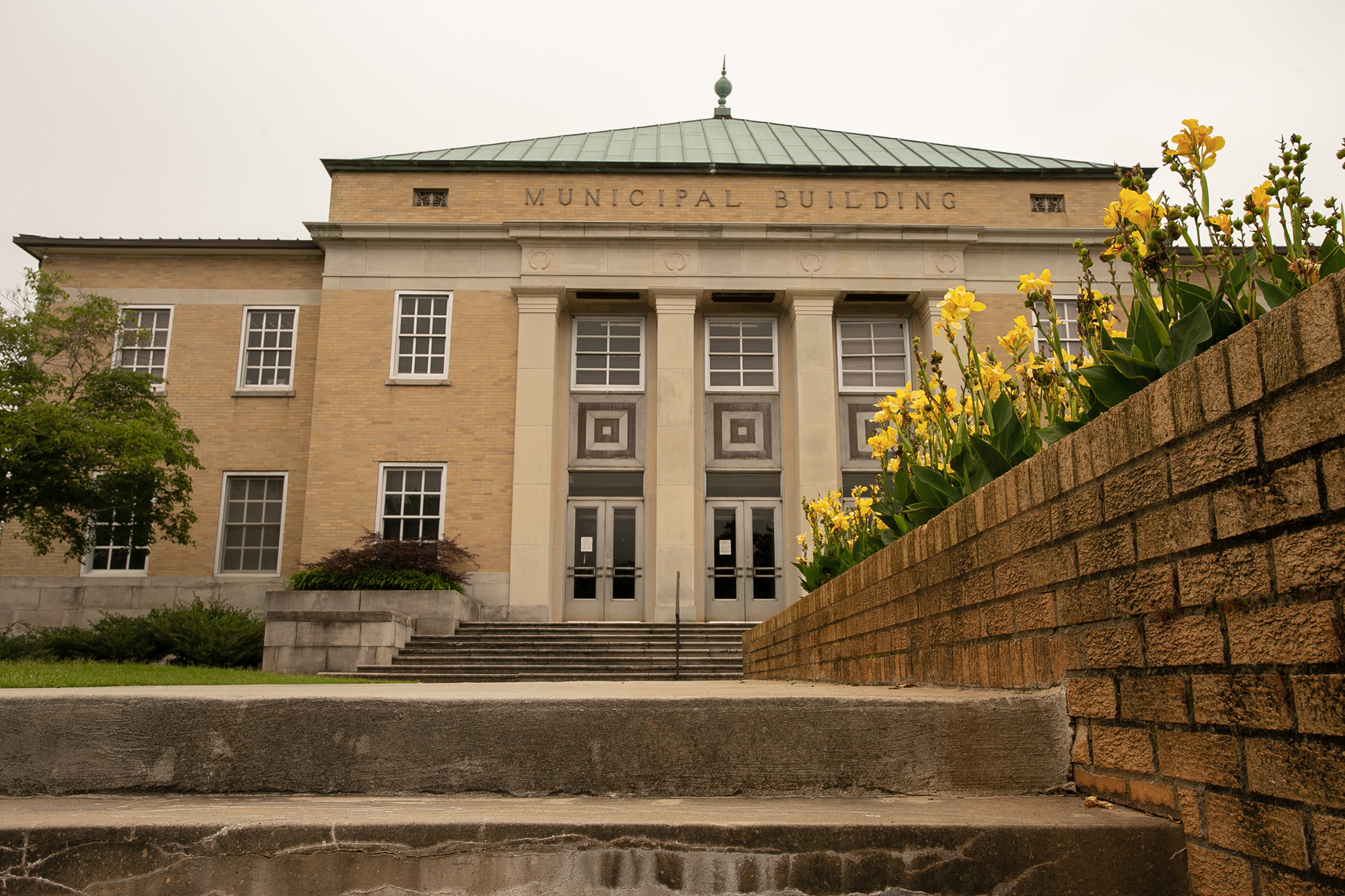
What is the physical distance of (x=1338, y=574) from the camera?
6.62 ft

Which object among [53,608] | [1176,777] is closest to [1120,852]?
[1176,777]

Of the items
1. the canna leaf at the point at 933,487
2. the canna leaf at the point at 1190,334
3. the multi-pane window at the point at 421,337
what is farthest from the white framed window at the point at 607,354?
the canna leaf at the point at 1190,334

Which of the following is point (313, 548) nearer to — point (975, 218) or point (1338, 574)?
point (975, 218)

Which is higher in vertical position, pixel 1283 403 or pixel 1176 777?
pixel 1283 403

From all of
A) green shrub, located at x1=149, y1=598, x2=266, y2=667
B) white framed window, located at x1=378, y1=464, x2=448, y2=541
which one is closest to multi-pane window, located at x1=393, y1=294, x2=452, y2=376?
white framed window, located at x1=378, y1=464, x2=448, y2=541

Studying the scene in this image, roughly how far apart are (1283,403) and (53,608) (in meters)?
24.5

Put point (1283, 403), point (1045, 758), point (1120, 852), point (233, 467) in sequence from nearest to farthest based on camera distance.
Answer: point (1283, 403), point (1120, 852), point (1045, 758), point (233, 467)

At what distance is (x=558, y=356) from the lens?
22.7 meters

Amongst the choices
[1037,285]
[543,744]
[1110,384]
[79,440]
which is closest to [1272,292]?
[1110,384]

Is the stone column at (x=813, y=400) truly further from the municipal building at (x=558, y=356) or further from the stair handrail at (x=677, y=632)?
the stair handrail at (x=677, y=632)

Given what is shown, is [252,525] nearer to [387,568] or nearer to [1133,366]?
[387,568]

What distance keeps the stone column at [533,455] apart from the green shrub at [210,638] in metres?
5.26

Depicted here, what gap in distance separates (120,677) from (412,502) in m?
10.7

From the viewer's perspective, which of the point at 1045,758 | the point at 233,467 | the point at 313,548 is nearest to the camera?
the point at 1045,758
